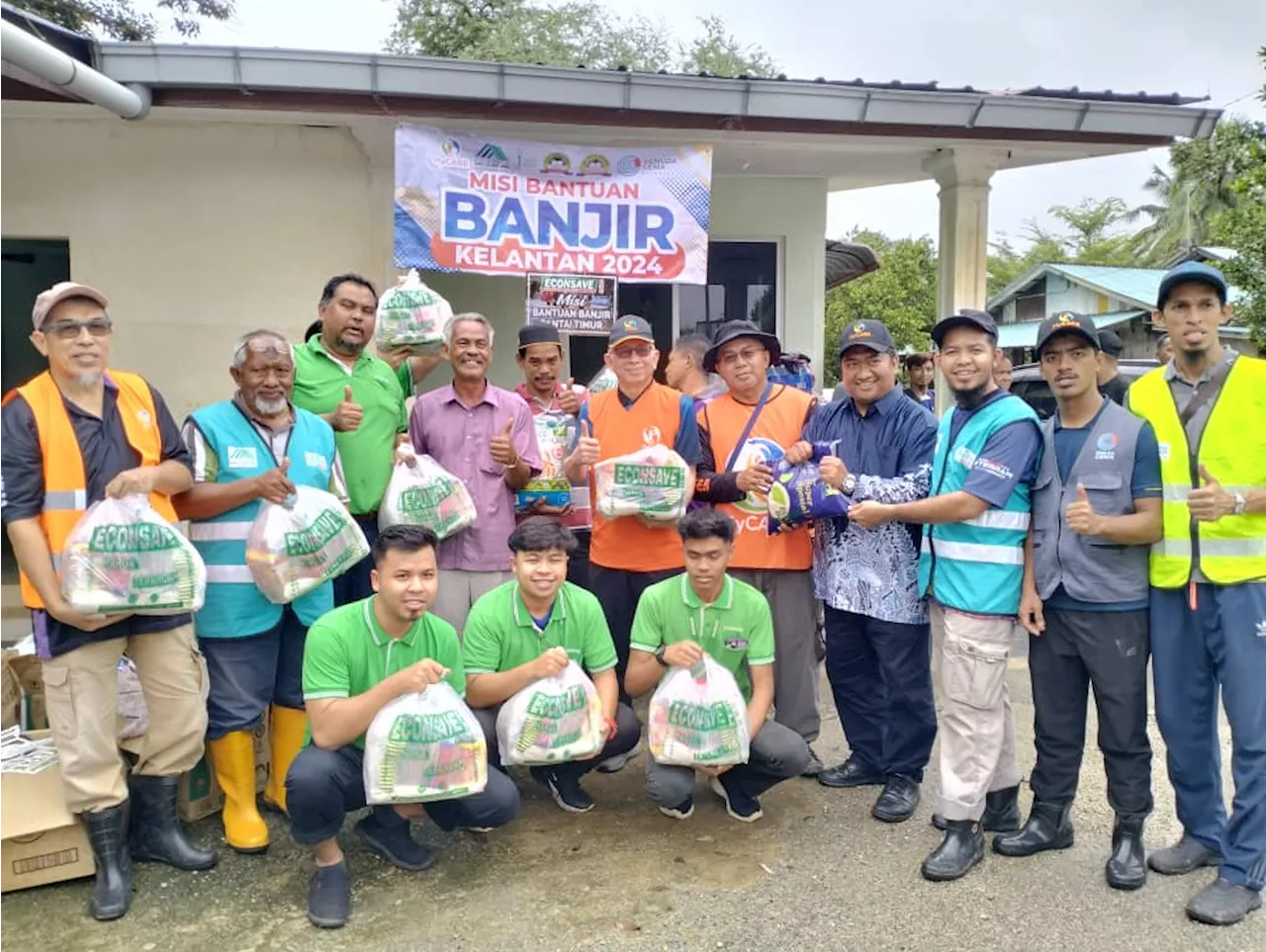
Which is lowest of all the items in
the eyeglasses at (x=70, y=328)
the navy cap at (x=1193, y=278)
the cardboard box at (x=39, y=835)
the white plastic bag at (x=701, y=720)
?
the cardboard box at (x=39, y=835)

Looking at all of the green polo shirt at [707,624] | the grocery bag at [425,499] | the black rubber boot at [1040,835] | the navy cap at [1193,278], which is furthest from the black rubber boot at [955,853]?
the grocery bag at [425,499]

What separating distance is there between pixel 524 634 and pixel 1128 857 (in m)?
2.22

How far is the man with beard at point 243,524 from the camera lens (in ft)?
11.3

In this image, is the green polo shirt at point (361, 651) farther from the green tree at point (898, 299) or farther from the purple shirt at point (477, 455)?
the green tree at point (898, 299)

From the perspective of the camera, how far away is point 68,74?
4.69 meters

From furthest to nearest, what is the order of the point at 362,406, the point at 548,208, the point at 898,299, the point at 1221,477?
the point at 898,299 < the point at 548,208 < the point at 362,406 < the point at 1221,477

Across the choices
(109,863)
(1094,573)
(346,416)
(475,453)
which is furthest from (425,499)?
(1094,573)

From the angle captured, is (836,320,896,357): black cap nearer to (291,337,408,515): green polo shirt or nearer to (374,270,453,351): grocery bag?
(374,270,453,351): grocery bag

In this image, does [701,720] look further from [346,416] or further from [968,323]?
[346,416]

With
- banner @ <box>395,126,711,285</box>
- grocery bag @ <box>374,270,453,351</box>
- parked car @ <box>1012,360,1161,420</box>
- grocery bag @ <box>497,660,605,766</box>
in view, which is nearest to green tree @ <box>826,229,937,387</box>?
parked car @ <box>1012,360,1161,420</box>

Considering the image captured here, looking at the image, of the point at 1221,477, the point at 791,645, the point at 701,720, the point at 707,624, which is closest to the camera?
the point at 1221,477

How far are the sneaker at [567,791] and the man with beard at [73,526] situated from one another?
4.30 ft

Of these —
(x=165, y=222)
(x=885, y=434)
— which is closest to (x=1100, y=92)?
(x=885, y=434)

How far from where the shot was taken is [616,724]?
3.80m
